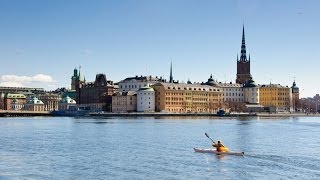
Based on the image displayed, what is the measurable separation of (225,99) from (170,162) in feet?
524

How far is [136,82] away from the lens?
183500 mm

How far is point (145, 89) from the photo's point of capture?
554ft

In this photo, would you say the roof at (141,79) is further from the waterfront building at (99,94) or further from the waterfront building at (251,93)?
the waterfront building at (251,93)

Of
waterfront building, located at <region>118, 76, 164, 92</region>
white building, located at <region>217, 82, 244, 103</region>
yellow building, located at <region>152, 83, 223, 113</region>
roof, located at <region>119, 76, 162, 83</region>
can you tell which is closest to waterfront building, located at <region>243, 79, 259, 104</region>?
white building, located at <region>217, 82, 244, 103</region>

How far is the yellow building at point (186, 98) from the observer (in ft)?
562

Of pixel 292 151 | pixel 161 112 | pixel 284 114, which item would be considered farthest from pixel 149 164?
pixel 284 114

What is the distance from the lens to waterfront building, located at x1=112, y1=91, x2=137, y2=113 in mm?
173500

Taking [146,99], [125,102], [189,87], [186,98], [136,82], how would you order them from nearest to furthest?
1. [146,99]
2. [125,102]
3. [186,98]
4. [189,87]
5. [136,82]

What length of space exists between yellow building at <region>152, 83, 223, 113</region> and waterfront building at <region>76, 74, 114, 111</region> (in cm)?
1750

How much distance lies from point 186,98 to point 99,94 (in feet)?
92.3

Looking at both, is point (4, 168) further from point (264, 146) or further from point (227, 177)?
point (264, 146)

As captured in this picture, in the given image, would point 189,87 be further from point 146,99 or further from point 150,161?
point 150,161

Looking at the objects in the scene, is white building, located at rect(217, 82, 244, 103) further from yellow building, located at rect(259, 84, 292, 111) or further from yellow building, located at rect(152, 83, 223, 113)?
yellow building, located at rect(259, 84, 292, 111)

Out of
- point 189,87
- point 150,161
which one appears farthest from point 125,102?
point 150,161
